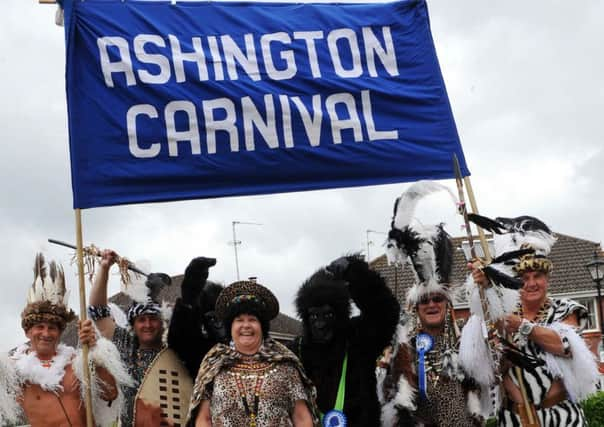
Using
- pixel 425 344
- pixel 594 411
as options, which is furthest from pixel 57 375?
pixel 594 411

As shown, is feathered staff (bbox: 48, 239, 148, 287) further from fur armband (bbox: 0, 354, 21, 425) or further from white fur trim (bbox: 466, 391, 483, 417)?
white fur trim (bbox: 466, 391, 483, 417)

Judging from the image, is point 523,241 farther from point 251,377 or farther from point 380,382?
point 251,377

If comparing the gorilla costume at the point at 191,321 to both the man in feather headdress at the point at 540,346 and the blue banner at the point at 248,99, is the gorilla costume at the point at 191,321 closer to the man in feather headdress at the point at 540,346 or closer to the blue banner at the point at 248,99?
the blue banner at the point at 248,99

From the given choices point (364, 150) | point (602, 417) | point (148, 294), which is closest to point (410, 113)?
point (364, 150)

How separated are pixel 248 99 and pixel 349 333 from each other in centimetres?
190

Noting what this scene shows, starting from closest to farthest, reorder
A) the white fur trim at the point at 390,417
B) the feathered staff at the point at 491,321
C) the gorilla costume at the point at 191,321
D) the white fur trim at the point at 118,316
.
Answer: the feathered staff at the point at 491,321 → the gorilla costume at the point at 191,321 → the white fur trim at the point at 390,417 → the white fur trim at the point at 118,316

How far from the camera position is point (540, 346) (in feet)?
19.6

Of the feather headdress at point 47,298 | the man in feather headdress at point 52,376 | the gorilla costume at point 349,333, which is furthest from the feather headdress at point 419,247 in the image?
the feather headdress at point 47,298

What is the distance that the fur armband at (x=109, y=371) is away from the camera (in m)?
5.94

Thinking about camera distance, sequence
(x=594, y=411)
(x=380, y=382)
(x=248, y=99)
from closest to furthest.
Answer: (x=380, y=382)
(x=248, y=99)
(x=594, y=411)

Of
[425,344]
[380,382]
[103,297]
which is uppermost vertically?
[103,297]

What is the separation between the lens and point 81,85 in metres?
6.38

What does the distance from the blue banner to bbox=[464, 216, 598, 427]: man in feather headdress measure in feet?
3.17

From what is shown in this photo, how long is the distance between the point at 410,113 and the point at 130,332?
266 cm
